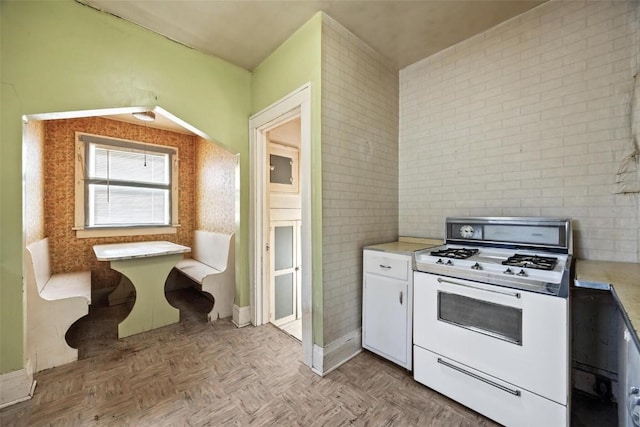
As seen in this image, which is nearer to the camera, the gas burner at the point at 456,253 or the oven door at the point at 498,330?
the oven door at the point at 498,330

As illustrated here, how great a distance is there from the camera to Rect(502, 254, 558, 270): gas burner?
1.43 metres

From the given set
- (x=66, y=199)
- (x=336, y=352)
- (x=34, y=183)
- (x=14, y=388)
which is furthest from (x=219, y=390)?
(x=66, y=199)

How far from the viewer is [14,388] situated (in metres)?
1.71

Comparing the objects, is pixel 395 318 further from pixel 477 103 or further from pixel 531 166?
pixel 477 103

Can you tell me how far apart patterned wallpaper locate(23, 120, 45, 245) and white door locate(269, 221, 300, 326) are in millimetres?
2182

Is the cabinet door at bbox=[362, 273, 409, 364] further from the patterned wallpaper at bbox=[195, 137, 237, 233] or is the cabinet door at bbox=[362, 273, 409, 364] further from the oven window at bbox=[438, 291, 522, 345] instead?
the patterned wallpaper at bbox=[195, 137, 237, 233]

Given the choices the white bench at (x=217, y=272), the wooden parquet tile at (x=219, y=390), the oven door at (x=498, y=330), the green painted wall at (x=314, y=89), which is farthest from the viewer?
the white bench at (x=217, y=272)

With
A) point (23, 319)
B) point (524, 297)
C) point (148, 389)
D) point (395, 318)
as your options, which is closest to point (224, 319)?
point (148, 389)

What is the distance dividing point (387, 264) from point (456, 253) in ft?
1.70

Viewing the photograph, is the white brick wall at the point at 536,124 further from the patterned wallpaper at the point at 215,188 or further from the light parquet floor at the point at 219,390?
the patterned wallpaper at the point at 215,188

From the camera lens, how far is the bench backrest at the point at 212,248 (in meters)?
3.23

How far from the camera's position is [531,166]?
2.03m

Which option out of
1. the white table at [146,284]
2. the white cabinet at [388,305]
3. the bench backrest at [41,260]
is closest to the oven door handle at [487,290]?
the white cabinet at [388,305]

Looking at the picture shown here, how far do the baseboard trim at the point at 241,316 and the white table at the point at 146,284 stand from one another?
66cm
